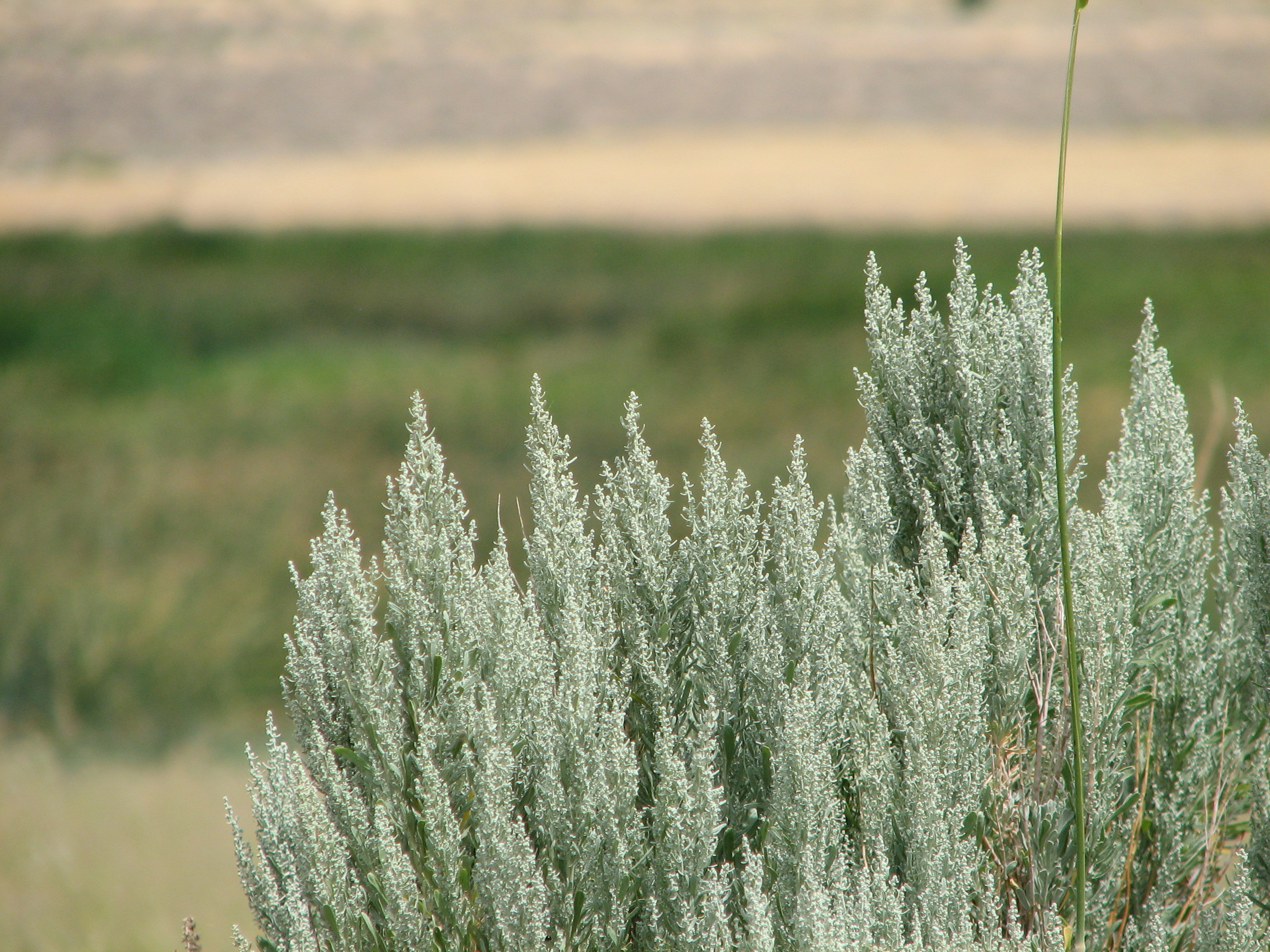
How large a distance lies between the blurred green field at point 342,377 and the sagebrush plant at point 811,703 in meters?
0.64

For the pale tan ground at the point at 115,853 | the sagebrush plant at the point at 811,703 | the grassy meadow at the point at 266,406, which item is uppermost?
the grassy meadow at the point at 266,406

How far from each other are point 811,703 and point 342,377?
12001mm

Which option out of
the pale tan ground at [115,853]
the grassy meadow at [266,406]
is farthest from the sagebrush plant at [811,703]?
the pale tan ground at [115,853]

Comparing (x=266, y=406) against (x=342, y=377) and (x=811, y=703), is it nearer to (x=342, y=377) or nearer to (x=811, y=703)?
(x=342, y=377)

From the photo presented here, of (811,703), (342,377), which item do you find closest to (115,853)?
(811,703)

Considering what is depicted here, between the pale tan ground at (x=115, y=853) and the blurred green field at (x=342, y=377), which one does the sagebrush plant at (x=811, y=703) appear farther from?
the pale tan ground at (x=115, y=853)

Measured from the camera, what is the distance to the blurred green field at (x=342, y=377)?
725cm

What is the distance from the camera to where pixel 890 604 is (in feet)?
5.80

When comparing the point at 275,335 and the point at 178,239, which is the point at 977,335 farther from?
the point at 178,239

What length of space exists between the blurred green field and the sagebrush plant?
0.64 metres

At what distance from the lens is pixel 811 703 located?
1.51 meters

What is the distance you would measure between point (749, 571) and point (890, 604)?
25 centimetres

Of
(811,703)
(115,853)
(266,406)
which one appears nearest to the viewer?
(811,703)

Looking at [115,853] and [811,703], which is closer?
[811,703]
